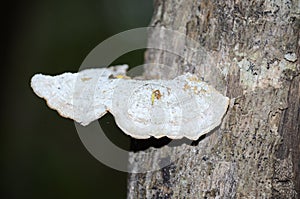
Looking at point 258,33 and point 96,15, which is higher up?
point 96,15

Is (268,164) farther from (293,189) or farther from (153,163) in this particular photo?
(153,163)

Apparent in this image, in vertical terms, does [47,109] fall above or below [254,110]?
above

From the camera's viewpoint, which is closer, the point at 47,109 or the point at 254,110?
the point at 254,110

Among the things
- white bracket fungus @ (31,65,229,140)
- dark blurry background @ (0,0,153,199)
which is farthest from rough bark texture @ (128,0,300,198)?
dark blurry background @ (0,0,153,199)

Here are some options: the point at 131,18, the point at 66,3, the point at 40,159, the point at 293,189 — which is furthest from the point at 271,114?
the point at 131,18

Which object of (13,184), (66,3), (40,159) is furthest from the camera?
(66,3)

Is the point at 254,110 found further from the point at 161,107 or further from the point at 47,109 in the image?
the point at 47,109

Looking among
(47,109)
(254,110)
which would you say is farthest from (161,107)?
(47,109)
